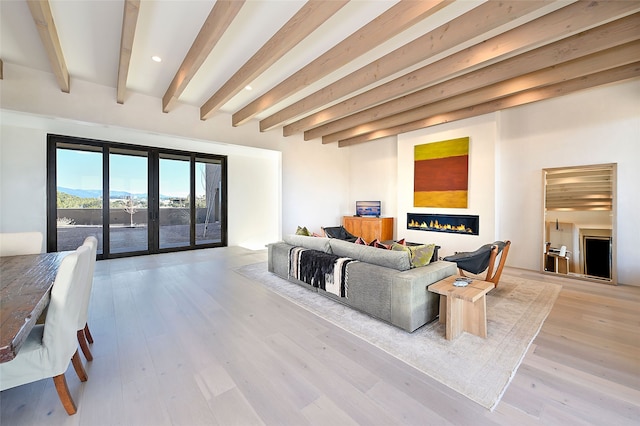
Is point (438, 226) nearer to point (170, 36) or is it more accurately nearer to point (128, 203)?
point (170, 36)

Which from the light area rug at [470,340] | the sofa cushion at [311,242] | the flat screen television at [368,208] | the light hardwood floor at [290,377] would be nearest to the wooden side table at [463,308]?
the light area rug at [470,340]

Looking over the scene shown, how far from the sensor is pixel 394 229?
730 cm

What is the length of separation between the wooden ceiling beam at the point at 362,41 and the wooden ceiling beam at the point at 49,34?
2.70 meters

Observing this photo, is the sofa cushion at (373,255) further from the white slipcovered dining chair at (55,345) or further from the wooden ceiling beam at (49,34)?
the wooden ceiling beam at (49,34)

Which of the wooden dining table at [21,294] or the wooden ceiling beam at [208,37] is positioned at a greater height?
the wooden ceiling beam at [208,37]

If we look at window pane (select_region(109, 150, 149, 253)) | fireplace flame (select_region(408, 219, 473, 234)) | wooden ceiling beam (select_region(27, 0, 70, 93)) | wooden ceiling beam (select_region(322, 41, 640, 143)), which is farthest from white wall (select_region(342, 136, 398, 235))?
wooden ceiling beam (select_region(27, 0, 70, 93))

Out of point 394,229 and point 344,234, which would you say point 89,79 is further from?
point 394,229

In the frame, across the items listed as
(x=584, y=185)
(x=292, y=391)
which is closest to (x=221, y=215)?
(x=292, y=391)

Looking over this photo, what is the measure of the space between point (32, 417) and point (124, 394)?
42cm

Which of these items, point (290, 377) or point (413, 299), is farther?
point (413, 299)

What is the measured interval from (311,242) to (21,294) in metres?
2.67

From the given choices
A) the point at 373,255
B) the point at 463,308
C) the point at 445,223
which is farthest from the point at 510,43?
the point at 445,223

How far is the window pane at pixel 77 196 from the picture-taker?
5.02 metres

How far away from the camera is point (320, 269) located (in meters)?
3.19
